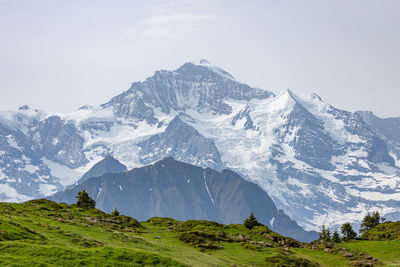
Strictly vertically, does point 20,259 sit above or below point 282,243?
below

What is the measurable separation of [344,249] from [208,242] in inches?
867

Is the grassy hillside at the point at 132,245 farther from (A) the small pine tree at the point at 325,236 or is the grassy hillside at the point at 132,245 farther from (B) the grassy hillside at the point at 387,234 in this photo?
(A) the small pine tree at the point at 325,236

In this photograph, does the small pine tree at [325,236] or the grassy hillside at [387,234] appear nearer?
the grassy hillside at [387,234]

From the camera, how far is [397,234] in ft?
328

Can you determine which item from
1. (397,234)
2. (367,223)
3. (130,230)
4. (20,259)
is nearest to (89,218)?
(130,230)

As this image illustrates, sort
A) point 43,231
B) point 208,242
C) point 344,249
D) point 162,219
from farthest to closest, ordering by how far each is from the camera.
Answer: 1. point 162,219
2. point 344,249
3. point 208,242
4. point 43,231

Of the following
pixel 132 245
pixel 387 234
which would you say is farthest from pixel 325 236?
pixel 132 245

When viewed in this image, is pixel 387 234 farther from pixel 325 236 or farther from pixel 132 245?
pixel 132 245

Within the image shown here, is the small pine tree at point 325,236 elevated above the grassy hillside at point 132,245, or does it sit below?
above

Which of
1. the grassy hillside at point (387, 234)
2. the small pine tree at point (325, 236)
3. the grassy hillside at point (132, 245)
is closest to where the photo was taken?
the grassy hillside at point (132, 245)

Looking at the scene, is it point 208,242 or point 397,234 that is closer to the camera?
point 208,242

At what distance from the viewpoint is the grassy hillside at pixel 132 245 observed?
→ 49812 millimetres

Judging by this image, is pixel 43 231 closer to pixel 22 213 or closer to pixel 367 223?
pixel 22 213

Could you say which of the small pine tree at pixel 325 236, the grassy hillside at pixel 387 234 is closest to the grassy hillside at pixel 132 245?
the grassy hillside at pixel 387 234
